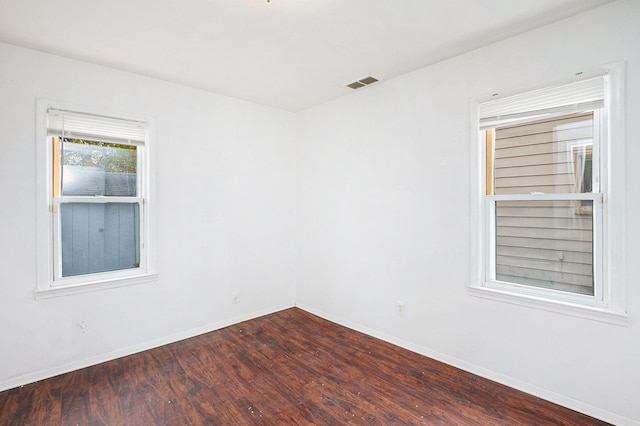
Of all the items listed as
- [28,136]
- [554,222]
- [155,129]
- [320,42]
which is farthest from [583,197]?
[28,136]

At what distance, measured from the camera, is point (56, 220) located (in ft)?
9.09

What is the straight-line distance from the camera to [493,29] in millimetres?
2352

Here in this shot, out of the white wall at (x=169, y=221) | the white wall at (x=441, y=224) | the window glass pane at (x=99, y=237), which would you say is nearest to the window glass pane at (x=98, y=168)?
the window glass pane at (x=99, y=237)

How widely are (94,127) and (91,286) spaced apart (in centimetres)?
146

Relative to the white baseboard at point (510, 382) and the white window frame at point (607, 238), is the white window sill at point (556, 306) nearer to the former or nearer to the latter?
the white window frame at point (607, 238)

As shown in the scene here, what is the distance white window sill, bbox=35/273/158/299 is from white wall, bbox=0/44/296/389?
0.05 metres

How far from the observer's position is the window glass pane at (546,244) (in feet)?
7.45

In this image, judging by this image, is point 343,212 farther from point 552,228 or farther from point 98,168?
point 98,168

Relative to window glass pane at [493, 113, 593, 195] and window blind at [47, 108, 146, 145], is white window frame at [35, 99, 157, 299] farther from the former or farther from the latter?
window glass pane at [493, 113, 593, 195]

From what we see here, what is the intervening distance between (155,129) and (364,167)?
2.23 meters

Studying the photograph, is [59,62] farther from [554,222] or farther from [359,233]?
[554,222]

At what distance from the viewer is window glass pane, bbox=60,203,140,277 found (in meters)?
2.87

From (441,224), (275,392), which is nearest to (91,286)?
(275,392)

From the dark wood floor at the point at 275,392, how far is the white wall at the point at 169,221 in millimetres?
320
